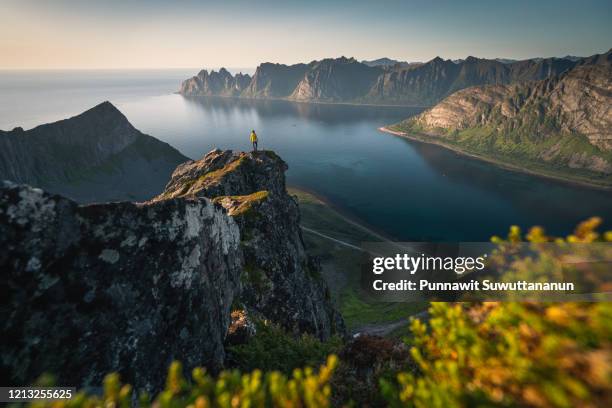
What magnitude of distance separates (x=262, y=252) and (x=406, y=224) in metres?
166

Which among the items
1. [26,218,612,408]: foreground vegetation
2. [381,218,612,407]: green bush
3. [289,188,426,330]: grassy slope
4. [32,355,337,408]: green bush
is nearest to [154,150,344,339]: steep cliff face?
[32,355,337,408]: green bush

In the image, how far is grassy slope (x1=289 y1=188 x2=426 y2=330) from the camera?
111m

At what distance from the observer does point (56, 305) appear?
444 inches

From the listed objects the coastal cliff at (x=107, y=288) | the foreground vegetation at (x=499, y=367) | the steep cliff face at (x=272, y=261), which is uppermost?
the foreground vegetation at (x=499, y=367)

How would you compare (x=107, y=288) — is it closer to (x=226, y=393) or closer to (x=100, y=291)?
(x=100, y=291)

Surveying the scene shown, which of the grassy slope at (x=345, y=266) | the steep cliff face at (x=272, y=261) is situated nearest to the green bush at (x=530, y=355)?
the steep cliff face at (x=272, y=261)

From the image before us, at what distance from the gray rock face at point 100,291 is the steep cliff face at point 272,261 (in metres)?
11.6

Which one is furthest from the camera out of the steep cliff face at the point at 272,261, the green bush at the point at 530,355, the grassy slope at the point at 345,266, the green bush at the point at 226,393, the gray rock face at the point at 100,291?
the grassy slope at the point at 345,266

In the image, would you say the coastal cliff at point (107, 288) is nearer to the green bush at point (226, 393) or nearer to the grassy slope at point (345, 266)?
the green bush at point (226, 393)

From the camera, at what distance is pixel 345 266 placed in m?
145

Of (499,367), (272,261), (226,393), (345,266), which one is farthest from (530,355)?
(345,266)

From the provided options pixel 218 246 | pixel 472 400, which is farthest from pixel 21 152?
pixel 472 400

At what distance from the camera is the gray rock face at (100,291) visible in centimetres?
1055

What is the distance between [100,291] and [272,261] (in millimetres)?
Result: 22815
